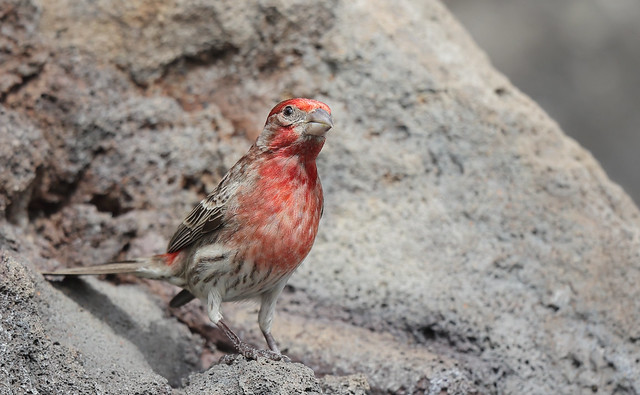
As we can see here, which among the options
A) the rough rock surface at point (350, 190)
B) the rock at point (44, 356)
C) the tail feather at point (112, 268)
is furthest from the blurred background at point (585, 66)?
the rock at point (44, 356)

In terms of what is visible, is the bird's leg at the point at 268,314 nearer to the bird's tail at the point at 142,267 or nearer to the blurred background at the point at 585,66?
the bird's tail at the point at 142,267

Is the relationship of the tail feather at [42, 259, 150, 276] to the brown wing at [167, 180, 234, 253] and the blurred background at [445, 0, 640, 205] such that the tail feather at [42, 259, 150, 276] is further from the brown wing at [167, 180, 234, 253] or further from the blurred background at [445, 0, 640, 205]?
the blurred background at [445, 0, 640, 205]

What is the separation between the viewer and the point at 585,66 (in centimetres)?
1410

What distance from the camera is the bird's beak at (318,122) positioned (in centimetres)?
471

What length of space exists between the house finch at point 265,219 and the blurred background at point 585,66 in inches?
367

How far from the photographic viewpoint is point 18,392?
12.9ft

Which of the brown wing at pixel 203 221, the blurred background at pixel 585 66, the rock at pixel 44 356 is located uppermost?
the blurred background at pixel 585 66

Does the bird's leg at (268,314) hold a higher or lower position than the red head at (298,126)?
lower

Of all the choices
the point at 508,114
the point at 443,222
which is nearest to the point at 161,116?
the point at 443,222

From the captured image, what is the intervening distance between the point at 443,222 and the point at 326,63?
1643mm

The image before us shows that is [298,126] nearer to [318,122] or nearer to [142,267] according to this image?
[318,122]

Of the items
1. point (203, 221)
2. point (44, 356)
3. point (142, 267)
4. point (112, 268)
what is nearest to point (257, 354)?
point (203, 221)

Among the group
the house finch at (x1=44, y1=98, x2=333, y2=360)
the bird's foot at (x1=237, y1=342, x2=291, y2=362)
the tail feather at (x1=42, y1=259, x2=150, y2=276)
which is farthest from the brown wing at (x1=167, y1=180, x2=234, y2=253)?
the bird's foot at (x1=237, y1=342, x2=291, y2=362)

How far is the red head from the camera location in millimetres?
4773
